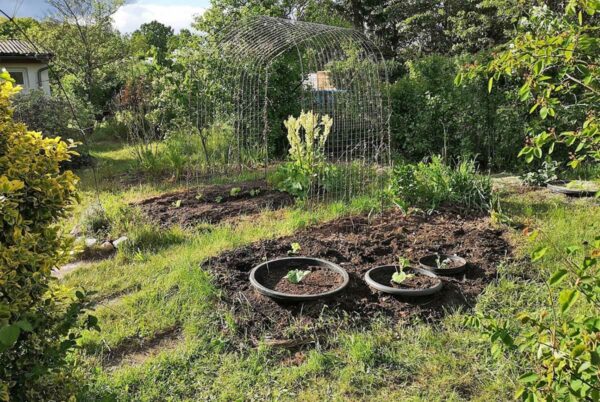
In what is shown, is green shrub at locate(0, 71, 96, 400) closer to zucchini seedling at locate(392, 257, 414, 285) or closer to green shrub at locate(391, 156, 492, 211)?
zucchini seedling at locate(392, 257, 414, 285)

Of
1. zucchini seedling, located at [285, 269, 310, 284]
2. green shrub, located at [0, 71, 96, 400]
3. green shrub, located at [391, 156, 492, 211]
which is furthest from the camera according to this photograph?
green shrub, located at [391, 156, 492, 211]

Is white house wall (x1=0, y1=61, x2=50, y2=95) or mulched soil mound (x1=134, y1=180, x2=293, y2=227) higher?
white house wall (x1=0, y1=61, x2=50, y2=95)

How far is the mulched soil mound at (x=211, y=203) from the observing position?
18.0 ft

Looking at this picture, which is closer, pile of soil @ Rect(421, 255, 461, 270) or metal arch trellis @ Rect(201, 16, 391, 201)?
pile of soil @ Rect(421, 255, 461, 270)

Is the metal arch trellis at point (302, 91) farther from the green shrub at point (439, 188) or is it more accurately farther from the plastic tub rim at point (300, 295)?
the plastic tub rim at point (300, 295)

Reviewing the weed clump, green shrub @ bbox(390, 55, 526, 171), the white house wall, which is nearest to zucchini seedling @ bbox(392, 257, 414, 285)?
the weed clump

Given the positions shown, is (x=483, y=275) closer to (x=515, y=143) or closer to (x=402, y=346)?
(x=402, y=346)

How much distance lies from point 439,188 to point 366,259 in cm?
174

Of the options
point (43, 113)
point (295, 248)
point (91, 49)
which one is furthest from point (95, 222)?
point (91, 49)

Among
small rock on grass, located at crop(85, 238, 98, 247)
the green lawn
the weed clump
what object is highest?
the weed clump

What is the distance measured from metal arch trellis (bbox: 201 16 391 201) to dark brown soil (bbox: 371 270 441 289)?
7.41ft

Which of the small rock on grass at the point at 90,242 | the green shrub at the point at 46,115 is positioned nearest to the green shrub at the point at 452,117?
the small rock on grass at the point at 90,242

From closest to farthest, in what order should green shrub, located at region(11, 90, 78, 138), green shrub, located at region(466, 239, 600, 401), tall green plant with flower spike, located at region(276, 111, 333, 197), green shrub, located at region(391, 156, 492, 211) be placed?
green shrub, located at region(466, 239, 600, 401) < green shrub, located at region(391, 156, 492, 211) < tall green plant with flower spike, located at region(276, 111, 333, 197) < green shrub, located at region(11, 90, 78, 138)

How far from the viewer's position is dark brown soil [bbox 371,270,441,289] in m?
3.52
